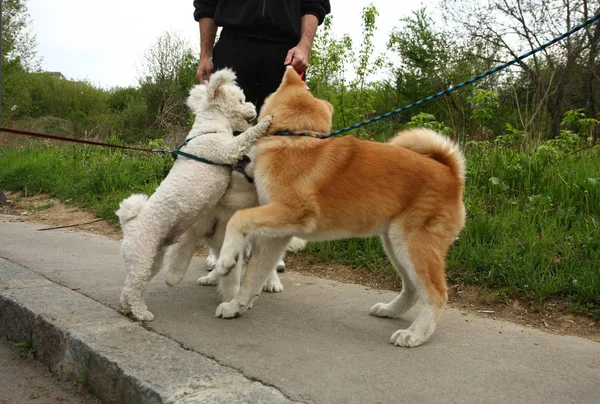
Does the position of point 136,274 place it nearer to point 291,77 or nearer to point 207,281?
point 207,281

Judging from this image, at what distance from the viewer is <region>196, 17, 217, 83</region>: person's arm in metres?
4.41

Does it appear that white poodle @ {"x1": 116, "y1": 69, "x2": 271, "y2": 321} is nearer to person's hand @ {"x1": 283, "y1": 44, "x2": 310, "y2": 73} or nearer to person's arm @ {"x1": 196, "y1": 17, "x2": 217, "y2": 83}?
person's hand @ {"x1": 283, "y1": 44, "x2": 310, "y2": 73}

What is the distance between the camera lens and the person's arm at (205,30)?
174 inches

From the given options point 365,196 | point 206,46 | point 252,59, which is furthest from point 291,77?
point 206,46

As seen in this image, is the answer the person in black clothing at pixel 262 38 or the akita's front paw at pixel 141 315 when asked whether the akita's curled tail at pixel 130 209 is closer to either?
the akita's front paw at pixel 141 315

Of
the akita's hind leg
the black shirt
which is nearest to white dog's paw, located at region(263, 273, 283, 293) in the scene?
the akita's hind leg

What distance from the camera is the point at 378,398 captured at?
7.38ft

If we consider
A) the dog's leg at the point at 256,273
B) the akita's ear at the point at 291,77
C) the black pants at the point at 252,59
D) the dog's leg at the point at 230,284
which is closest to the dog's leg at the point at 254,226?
the dog's leg at the point at 256,273

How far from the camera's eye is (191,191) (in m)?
3.25

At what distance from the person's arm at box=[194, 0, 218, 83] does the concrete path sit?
1.75 meters

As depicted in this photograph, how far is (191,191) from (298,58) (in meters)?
1.37

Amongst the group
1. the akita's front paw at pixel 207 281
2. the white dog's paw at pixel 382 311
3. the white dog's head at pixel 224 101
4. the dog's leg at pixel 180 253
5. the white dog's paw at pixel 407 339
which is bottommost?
the akita's front paw at pixel 207 281

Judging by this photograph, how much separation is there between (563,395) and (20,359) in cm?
284

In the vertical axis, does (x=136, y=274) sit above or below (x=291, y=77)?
below
